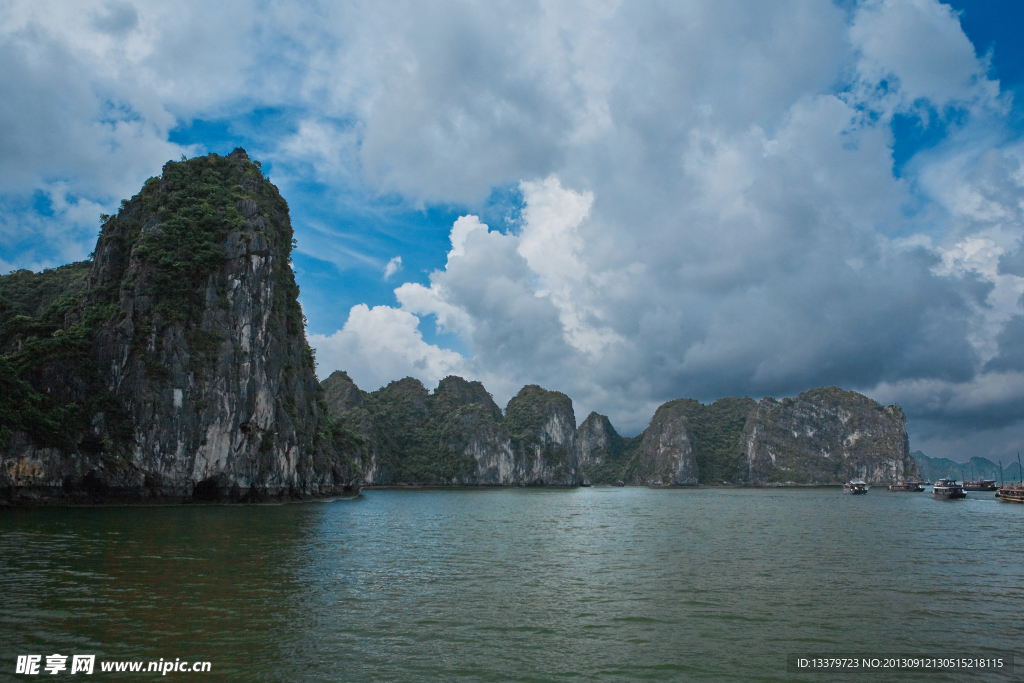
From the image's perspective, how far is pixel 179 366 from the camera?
56406 mm

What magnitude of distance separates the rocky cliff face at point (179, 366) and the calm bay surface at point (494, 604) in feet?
75.2

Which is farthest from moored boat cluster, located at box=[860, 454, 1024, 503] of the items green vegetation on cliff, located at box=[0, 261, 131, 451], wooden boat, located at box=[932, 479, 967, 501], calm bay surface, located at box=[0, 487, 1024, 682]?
green vegetation on cliff, located at box=[0, 261, 131, 451]

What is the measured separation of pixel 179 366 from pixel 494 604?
52473 millimetres

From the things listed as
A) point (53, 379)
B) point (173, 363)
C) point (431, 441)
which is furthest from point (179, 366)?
point (431, 441)

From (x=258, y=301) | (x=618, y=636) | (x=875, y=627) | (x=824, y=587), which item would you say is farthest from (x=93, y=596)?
(x=258, y=301)

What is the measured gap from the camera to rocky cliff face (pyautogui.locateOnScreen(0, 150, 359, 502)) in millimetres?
50688

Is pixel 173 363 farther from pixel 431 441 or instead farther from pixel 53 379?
pixel 431 441

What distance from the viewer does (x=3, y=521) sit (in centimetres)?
3391

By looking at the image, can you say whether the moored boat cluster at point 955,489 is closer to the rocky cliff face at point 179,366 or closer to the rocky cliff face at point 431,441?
the rocky cliff face at point 179,366

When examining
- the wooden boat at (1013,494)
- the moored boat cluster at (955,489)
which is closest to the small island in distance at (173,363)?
the wooden boat at (1013,494)

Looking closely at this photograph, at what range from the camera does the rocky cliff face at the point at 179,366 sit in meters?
50.7

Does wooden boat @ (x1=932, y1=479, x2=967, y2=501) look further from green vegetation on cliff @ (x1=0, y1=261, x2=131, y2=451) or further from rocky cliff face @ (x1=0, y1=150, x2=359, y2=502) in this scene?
green vegetation on cliff @ (x1=0, y1=261, x2=131, y2=451)

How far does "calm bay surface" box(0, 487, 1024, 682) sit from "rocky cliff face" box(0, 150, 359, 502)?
903 inches

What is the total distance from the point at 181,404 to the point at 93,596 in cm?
4584
